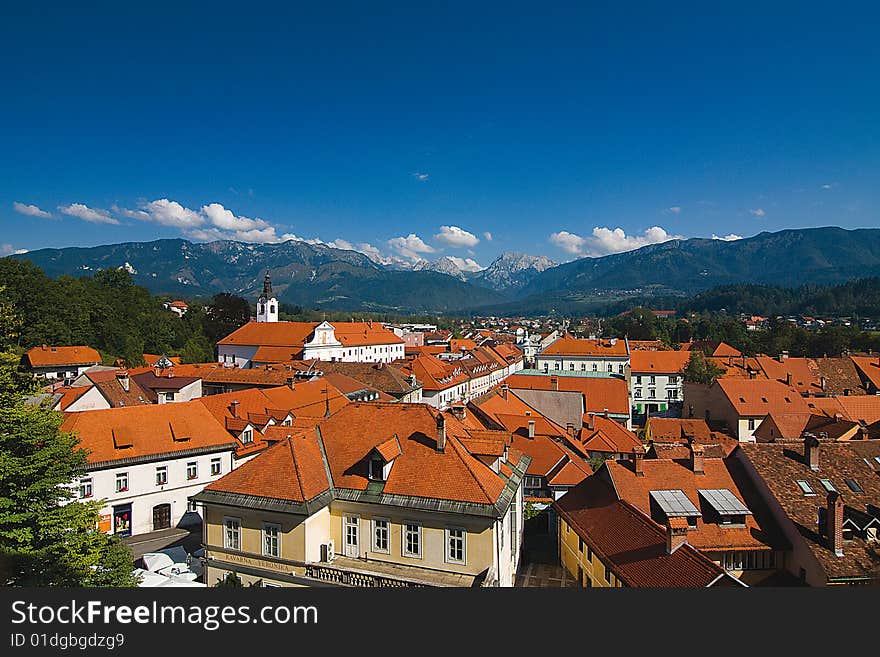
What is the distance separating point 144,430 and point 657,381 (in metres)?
66.9

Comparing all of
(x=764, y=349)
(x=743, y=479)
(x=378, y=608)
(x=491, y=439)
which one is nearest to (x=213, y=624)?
(x=378, y=608)

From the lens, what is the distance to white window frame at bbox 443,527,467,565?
52.4ft

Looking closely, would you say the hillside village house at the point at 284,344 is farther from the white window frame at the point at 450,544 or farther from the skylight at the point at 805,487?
the skylight at the point at 805,487

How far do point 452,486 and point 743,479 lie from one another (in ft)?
37.6

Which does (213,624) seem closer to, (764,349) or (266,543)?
(266,543)

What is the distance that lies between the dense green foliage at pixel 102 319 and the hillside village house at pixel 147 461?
111 ft

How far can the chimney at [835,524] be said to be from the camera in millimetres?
16359

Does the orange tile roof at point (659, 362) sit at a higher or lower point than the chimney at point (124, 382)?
lower

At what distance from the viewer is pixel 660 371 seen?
76.8m

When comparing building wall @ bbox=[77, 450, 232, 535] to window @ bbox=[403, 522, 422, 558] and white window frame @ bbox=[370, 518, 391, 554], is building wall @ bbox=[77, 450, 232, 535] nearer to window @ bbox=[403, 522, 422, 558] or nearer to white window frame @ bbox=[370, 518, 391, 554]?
→ white window frame @ bbox=[370, 518, 391, 554]

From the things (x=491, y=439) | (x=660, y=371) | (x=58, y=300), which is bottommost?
(x=660, y=371)

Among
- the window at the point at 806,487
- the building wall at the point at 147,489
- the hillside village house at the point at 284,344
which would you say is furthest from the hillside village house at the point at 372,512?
the hillside village house at the point at 284,344

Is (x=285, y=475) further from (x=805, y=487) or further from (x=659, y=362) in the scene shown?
(x=659, y=362)

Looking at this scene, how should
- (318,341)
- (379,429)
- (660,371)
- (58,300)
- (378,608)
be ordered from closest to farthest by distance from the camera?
(378,608)
(379,429)
(58,300)
(660,371)
(318,341)
